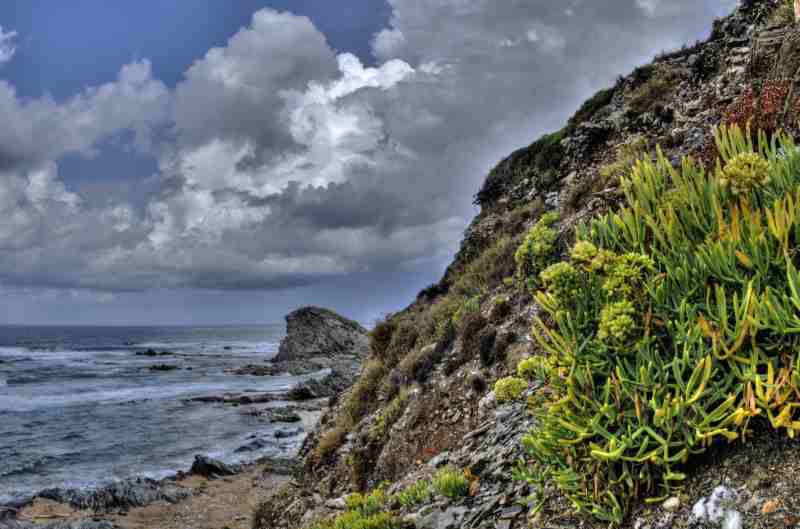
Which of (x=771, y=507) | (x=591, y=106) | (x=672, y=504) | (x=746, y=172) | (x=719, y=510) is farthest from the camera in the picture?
(x=591, y=106)

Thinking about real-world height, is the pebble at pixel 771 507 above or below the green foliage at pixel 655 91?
below

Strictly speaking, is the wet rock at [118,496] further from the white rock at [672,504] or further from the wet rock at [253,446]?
the white rock at [672,504]

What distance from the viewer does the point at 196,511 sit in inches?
800

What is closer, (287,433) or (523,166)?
(523,166)

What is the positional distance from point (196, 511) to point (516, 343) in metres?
16.3

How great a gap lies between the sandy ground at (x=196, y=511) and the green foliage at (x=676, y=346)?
614 inches

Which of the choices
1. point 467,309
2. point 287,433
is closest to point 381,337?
point 467,309

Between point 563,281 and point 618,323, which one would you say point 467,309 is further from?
point 618,323

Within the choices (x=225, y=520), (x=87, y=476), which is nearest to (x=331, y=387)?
(x=87, y=476)

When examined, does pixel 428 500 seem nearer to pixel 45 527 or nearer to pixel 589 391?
pixel 589 391

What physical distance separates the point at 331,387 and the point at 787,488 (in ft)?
168

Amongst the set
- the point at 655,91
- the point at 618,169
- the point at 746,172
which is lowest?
the point at 746,172

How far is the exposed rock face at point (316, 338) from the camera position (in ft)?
267

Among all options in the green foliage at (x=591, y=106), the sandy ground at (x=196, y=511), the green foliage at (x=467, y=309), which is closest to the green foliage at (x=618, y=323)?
the green foliage at (x=467, y=309)
